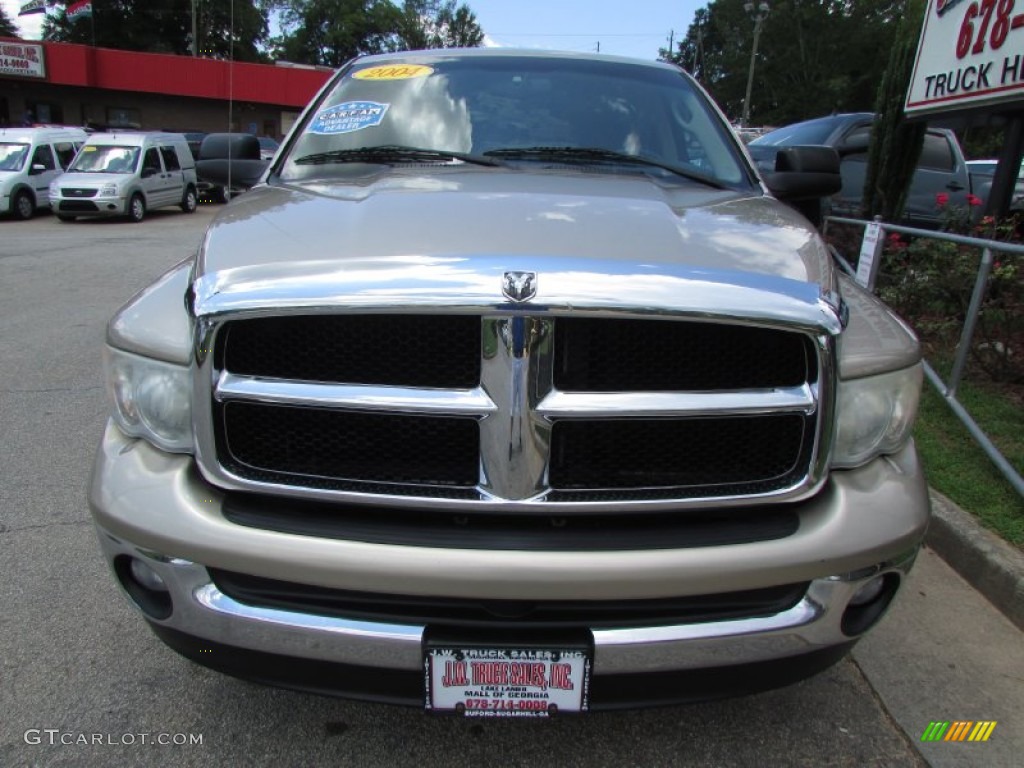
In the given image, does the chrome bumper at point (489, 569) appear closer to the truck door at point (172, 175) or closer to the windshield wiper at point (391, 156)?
the windshield wiper at point (391, 156)

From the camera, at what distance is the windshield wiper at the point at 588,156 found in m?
2.77

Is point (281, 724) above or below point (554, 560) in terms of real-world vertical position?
below

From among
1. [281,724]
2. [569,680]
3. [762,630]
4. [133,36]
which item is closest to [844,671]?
[762,630]

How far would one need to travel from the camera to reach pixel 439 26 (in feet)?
305

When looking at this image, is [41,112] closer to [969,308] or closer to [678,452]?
[969,308]

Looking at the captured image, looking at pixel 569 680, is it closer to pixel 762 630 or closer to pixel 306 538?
pixel 762 630

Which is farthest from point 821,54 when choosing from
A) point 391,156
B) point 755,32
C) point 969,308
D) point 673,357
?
point 673,357

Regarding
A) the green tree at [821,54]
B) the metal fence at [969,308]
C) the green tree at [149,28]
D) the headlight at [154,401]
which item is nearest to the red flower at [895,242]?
the metal fence at [969,308]

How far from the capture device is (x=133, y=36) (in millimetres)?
54000

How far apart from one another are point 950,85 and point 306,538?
23.4 feet

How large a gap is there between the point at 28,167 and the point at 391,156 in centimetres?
1869

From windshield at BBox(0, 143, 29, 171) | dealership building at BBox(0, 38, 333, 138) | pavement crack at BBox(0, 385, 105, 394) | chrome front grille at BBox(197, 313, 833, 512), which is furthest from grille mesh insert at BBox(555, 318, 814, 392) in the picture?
dealership building at BBox(0, 38, 333, 138)

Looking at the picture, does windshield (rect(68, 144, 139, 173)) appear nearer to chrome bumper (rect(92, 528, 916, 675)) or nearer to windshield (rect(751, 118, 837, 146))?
windshield (rect(751, 118, 837, 146))

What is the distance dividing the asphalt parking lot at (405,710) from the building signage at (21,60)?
37714 mm
